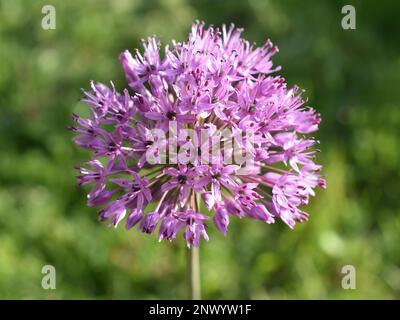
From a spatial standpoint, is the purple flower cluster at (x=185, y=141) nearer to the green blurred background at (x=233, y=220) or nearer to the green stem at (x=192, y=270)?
the green stem at (x=192, y=270)

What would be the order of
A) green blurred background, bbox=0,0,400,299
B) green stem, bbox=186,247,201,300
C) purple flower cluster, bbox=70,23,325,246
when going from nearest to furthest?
purple flower cluster, bbox=70,23,325,246
green stem, bbox=186,247,201,300
green blurred background, bbox=0,0,400,299

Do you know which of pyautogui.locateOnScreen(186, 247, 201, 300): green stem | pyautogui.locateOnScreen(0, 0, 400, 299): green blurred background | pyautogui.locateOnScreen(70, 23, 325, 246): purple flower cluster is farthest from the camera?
pyautogui.locateOnScreen(0, 0, 400, 299): green blurred background

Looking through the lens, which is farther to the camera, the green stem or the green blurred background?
the green blurred background

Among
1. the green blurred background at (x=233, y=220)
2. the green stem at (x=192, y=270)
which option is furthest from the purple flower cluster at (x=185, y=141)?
the green blurred background at (x=233, y=220)

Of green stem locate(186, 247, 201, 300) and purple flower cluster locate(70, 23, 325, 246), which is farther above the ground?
purple flower cluster locate(70, 23, 325, 246)

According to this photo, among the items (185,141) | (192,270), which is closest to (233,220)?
(192,270)

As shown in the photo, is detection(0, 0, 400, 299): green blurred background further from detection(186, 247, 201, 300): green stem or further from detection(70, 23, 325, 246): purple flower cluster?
detection(70, 23, 325, 246): purple flower cluster

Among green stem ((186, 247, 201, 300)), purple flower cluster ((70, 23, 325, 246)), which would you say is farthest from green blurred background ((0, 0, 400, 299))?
purple flower cluster ((70, 23, 325, 246))
